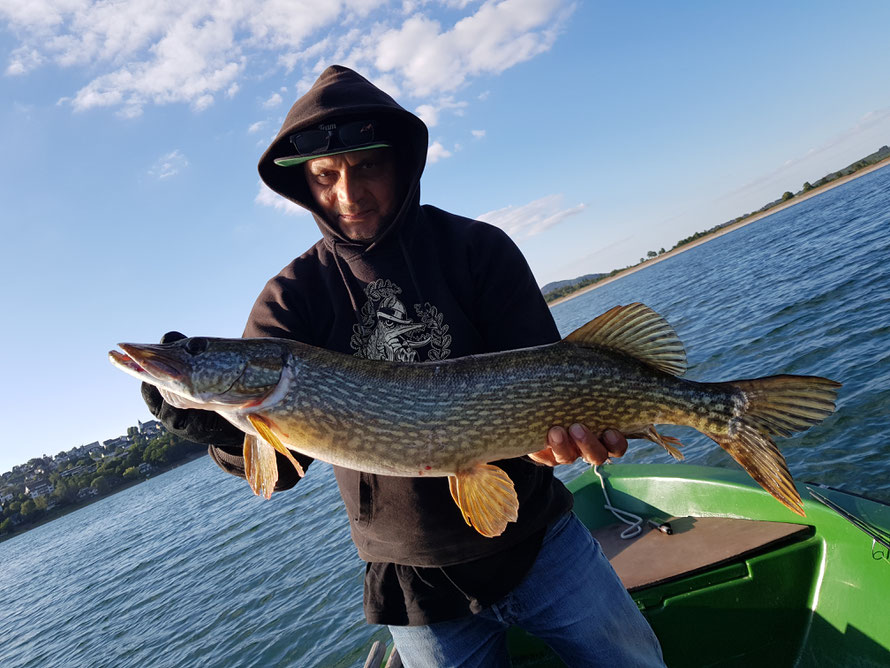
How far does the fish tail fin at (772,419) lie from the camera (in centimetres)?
219

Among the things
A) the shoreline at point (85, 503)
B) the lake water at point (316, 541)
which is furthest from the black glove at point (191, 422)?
the shoreline at point (85, 503)

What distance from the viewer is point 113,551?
74.5 feet

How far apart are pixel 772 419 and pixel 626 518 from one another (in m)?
2.83

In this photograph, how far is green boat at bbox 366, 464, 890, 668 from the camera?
116 inches

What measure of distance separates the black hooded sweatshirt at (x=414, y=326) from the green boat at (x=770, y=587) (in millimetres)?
1553

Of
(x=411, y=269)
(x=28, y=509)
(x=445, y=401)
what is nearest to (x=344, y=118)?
(x=411, y=269)

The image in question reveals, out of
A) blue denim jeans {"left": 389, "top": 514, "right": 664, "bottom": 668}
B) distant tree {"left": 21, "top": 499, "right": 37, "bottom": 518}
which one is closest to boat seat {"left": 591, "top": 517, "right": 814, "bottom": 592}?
blue denim jeans {"left": 389, "top": 514, "right": 664, "bottom": 668}

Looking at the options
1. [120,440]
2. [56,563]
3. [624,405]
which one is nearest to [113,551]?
[56,563]

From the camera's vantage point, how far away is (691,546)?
12.5 feet

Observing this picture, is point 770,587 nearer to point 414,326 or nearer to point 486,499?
point 486,499

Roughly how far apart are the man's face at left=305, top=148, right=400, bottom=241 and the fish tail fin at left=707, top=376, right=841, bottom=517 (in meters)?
1.96

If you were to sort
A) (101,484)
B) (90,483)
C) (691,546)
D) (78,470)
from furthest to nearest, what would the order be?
(78,470) → (90,483) → (101,484) → (691,546)

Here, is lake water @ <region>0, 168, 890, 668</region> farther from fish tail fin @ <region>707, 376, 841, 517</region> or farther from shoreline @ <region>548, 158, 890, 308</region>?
shoreline @ <region>548, 158, 890, 308</region>

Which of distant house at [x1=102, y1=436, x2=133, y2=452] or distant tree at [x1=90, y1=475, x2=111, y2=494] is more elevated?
distant house at [x1=102, y1=436, x2=133, y2=452]
